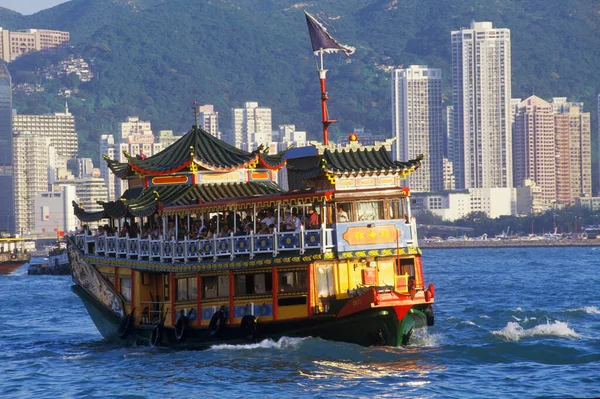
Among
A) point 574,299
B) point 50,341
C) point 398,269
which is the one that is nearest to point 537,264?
point 574,299

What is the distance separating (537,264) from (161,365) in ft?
288

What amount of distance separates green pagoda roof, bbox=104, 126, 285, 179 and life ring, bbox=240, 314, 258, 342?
22.4ft

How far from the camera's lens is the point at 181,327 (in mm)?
38844

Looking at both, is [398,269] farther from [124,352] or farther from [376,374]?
[124,352]

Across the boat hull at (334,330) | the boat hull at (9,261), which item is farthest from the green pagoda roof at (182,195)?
the boat hull at (9,261)

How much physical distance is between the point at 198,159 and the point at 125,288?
15.5ft

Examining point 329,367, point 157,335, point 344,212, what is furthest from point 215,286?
point 329,367

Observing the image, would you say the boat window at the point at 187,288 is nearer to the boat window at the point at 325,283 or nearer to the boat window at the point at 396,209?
the boat window at the point at 325,283

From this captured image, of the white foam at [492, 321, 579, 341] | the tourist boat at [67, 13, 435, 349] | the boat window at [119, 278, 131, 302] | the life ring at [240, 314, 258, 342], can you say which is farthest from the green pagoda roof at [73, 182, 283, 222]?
the white foam at [492, 321, 579, 341]

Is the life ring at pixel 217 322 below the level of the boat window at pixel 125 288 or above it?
below

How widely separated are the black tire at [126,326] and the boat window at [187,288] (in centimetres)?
242

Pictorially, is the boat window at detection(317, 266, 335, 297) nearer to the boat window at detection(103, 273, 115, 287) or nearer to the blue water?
the blue water

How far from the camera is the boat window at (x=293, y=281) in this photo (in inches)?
1457

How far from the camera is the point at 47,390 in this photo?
35281 millimetres
